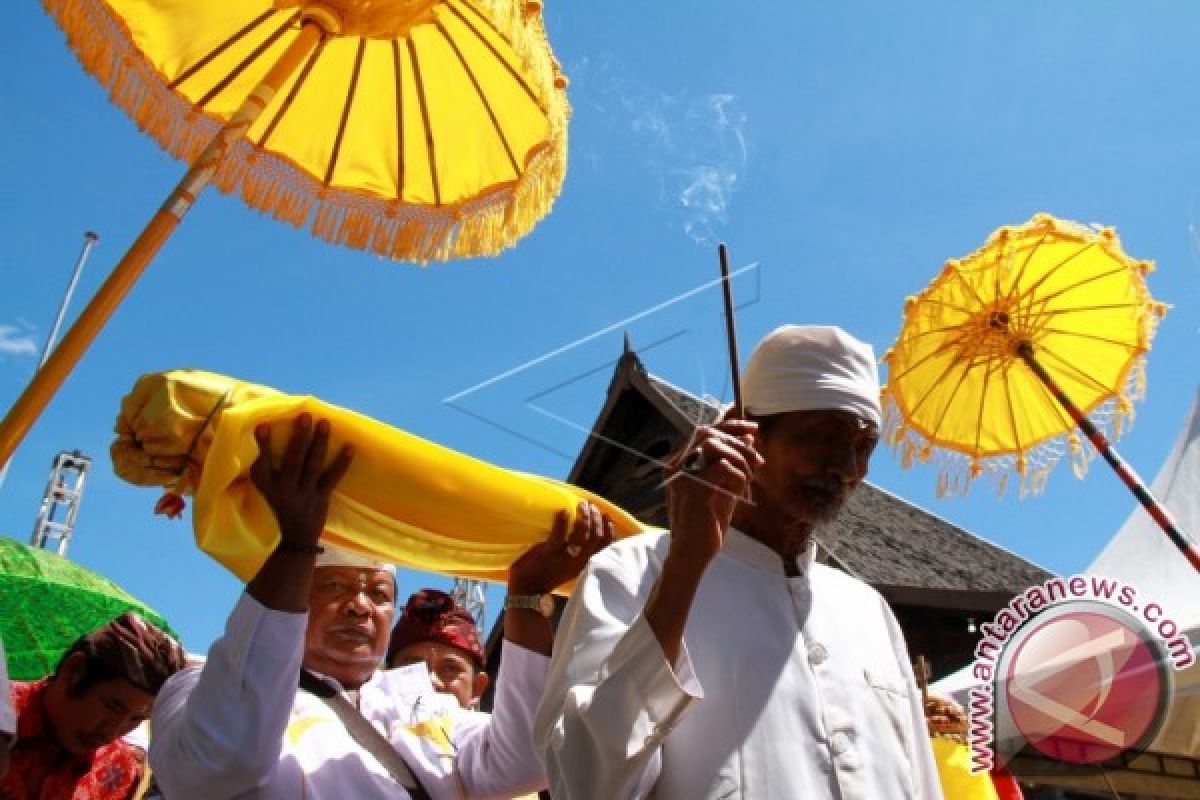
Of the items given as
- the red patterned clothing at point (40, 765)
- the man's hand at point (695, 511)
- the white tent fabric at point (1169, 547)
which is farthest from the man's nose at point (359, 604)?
the white tent fabric at point (1169, 547)

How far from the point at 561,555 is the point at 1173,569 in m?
5.58

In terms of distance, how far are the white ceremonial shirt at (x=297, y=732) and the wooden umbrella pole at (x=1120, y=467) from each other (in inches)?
143

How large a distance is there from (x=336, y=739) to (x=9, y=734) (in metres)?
0.77

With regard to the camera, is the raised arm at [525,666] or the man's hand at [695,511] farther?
the raised arm at [525,666]

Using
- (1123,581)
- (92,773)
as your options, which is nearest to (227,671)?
(92,773)

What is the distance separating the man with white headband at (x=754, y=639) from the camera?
1.57 metres

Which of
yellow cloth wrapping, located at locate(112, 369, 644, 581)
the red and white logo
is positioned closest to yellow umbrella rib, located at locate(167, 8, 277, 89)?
yellow cloth wrapping, located at locate(112, 369, 644, 581)

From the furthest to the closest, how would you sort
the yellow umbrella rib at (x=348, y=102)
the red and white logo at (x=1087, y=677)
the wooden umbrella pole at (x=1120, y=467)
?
the red and white logo at (x=1087, y=677)
the wooden umbrella pole at (x=1120, y=467)
the yellow umbrella rib at (x=348, y=102)

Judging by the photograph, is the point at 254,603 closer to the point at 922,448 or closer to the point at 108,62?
the point at 108,62

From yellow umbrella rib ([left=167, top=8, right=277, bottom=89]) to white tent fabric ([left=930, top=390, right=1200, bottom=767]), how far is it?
4.65 metres

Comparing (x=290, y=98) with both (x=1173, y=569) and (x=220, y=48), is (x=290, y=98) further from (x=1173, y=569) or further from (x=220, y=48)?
(x=1173, y=569)

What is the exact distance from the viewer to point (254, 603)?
1.87 m

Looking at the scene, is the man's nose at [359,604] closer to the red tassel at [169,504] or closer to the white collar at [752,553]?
the red tassel at [169,504]

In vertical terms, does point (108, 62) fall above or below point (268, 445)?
above
